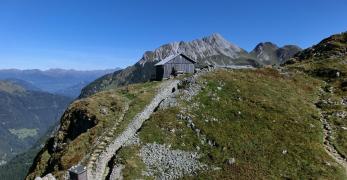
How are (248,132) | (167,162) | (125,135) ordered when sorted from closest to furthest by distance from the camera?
1. (167,162)
2. (248,132)
3. (125,135)

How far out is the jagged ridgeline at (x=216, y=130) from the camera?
4362 centimetres

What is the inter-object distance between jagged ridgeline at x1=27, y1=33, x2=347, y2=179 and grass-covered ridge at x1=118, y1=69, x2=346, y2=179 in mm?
119

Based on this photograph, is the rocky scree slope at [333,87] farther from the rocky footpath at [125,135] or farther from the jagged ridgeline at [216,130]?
the rocky footpath at [125,135]

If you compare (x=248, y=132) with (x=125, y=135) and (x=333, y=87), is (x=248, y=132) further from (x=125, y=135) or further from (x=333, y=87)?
(x=333, y=87)

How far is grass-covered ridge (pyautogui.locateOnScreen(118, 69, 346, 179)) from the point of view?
4247cm

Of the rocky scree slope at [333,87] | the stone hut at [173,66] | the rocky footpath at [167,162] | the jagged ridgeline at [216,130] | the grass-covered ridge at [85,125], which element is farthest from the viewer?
the stone hut at [173,66]

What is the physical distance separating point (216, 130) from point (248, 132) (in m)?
4.38

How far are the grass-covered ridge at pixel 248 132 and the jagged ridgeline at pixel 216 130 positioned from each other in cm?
12

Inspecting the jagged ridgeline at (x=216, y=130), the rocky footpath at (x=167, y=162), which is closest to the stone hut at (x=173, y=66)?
the jagged ridgeline at (x=216, y=130)

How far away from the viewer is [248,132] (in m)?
49.9

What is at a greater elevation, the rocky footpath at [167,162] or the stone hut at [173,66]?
the stone hut at [173,66]

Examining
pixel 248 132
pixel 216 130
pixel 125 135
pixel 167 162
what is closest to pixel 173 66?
pixel 125 135

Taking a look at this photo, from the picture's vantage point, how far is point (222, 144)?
47656mm

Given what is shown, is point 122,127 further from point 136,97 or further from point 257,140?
point 257,140
